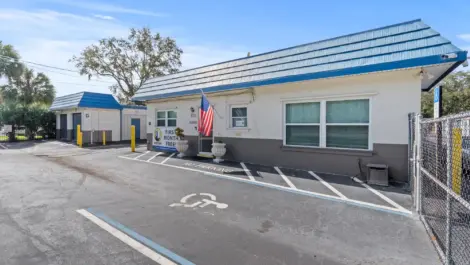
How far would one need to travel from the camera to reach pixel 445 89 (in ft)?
98.9

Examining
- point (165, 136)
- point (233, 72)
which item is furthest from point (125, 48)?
point (233, 72)

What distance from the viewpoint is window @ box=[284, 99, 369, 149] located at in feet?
25.6

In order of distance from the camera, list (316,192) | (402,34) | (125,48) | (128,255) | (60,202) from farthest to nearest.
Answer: (125,48)
(402,34)
(316,192)
(60,202)
(128,255)

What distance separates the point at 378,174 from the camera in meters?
6.93

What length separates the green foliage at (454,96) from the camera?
26328mm

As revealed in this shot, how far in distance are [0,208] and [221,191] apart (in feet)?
14.5

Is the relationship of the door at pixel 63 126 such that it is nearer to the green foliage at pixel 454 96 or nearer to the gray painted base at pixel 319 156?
the gray painted base at pixel 319 156

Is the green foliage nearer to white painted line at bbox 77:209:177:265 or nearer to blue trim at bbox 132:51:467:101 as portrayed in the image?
blue trim at bbox 132:51:467:101

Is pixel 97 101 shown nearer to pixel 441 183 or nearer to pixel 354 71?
pixel 354 71

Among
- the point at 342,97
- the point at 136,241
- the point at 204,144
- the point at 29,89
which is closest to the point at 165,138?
the point at 204,144

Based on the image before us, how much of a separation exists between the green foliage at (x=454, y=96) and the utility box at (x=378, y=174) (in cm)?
2216

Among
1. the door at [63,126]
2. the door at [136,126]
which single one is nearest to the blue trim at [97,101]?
the door at [136,126]

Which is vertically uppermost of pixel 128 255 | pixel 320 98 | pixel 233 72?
pixel 233 72

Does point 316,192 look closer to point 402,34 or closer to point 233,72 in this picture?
point 402,34
